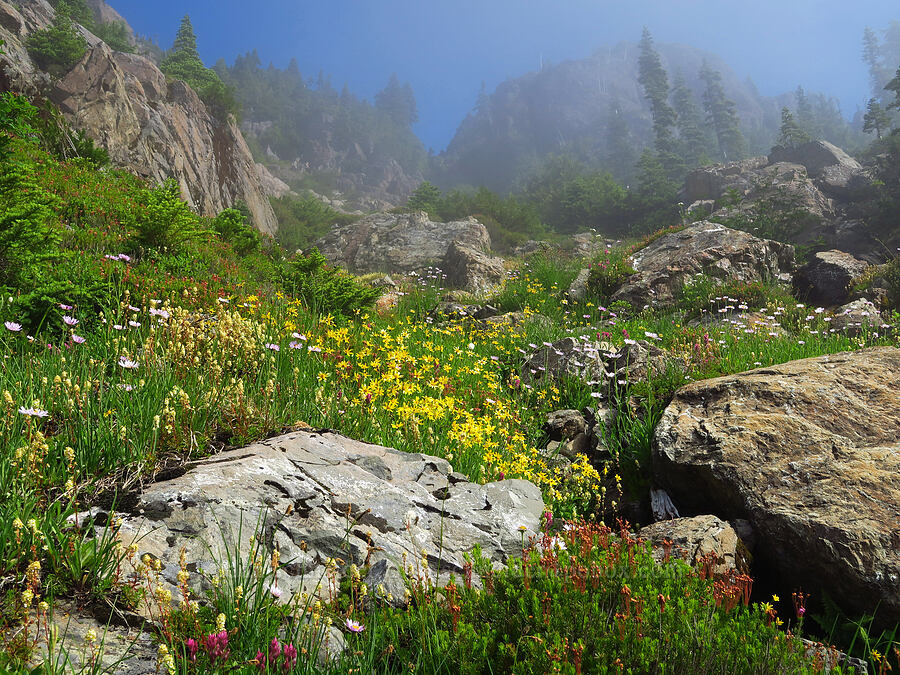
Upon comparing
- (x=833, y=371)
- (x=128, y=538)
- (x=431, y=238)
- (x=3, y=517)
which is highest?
(x=431, y=238)

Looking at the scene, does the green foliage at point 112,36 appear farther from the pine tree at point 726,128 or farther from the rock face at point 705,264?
the pine tree at point 726,128

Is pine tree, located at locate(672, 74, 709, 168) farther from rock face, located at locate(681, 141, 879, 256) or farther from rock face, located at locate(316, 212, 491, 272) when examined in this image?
rock face, located at locate(316, 212, 491, 272)

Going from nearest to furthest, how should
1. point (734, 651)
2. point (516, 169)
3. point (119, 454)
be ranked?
point (734, 651) → point (119, 454) → point (516, 169)

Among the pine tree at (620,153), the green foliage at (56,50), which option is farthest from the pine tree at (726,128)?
the green foliage at (56,50)

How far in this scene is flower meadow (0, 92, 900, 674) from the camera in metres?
1.68

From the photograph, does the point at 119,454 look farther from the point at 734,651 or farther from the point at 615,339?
the point at 615,339

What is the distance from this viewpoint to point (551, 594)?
6.57 ft

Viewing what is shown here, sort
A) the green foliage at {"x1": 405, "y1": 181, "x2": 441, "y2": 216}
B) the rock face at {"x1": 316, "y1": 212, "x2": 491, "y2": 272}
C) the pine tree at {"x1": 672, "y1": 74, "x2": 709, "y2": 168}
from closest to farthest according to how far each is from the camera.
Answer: the rock face at {"x1": 316, "y1": 212, "x2": 491, "y2": 272} < the green foliage at {"x1": 405, "y1": 181, "x2": 441, "y2": 216} < the pine tree at {"x1": 672, "y1": 74, "x2": 709, "y2": 168}

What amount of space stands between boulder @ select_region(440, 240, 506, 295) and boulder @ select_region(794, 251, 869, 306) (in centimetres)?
899

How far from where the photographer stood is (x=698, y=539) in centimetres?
294

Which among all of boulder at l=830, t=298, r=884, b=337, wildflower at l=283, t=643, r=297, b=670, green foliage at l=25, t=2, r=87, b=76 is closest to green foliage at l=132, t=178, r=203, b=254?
wildflower at l=283, t=643, r=297, b=670

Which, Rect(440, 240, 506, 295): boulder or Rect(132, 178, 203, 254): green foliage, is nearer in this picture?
Rect(132, 178, 203, 254): green foliage

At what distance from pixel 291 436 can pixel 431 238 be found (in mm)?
20741

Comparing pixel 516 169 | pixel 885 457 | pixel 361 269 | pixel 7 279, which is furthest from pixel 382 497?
pixel 516 169
